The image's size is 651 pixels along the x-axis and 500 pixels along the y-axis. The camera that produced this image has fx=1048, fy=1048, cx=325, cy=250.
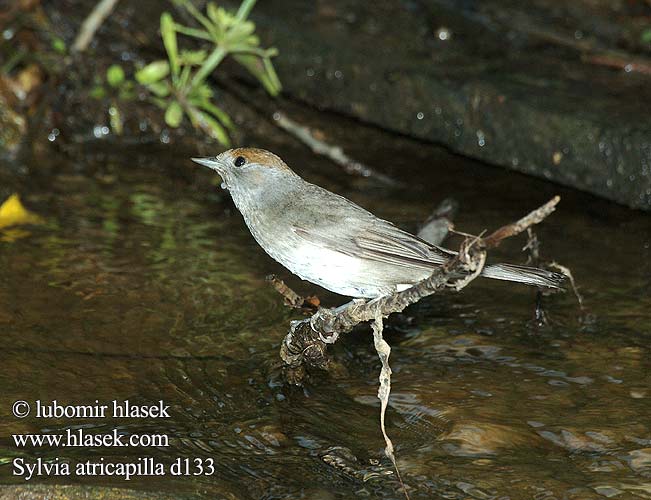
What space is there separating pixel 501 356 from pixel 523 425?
75 centimetres

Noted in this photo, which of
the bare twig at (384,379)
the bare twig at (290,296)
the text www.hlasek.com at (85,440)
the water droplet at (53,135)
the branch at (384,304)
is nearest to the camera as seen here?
the branch at (384,304)

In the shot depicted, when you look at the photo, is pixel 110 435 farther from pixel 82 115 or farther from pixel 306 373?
pixel 82 115

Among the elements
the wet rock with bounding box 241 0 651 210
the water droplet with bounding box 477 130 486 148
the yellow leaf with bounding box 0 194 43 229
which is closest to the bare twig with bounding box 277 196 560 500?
the yellow leaf with bounding box 0 194 43 229

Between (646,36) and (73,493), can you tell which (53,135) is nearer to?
(646,36)

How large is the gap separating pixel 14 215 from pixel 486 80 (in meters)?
3.46

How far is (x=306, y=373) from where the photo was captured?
494 centimetres

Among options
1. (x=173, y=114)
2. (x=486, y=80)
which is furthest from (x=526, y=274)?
(x=173, y=114)

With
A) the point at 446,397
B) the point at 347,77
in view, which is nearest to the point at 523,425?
the point at 446,397

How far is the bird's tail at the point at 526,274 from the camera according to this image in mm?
4125

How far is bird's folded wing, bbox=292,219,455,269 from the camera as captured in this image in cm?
445

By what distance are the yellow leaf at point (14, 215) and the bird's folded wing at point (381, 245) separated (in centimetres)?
289

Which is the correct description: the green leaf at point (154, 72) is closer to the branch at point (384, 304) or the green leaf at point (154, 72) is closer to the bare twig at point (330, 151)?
the bare twig at point (330, 151)

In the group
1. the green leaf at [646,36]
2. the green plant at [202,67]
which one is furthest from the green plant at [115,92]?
the green leaf at [646,36]

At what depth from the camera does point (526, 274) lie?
413cm
